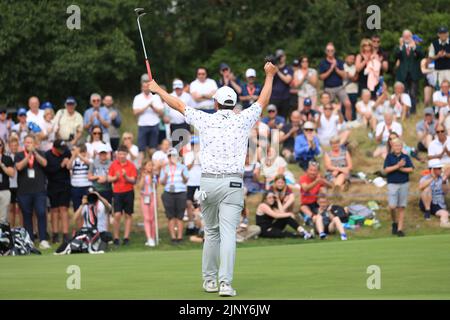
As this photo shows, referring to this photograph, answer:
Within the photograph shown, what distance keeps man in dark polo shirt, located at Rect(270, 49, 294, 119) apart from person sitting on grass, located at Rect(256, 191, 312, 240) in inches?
204

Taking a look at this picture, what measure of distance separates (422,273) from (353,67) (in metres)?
15.8

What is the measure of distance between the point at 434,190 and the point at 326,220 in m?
2.84

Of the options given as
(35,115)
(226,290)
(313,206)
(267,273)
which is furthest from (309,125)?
(226,290)

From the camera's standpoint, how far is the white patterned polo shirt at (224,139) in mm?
11859

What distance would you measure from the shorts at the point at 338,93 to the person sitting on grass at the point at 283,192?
5.62 m

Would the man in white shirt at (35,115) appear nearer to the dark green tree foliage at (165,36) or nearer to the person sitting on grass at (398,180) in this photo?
the dark green tree foliage at (165,36)

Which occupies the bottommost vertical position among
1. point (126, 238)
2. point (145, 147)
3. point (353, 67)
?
point (126, 238)

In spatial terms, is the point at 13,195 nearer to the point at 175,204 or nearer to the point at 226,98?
the point at 175,204

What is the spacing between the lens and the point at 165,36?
3703 centimetres

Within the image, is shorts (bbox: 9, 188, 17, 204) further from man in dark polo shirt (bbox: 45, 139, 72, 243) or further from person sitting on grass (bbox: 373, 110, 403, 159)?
person sitting on grass (bbox: 373, 110, 403, 159)

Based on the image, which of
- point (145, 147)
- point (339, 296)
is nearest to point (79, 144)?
point (145, 147)

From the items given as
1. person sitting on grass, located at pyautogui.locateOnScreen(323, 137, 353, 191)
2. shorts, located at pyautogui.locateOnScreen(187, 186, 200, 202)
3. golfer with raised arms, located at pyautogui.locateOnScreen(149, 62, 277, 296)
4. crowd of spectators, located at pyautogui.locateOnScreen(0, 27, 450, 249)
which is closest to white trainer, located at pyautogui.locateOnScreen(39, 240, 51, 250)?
crowd of spectators, located at pyautogui.locateOnScreen(0, 27, 450, 249)
